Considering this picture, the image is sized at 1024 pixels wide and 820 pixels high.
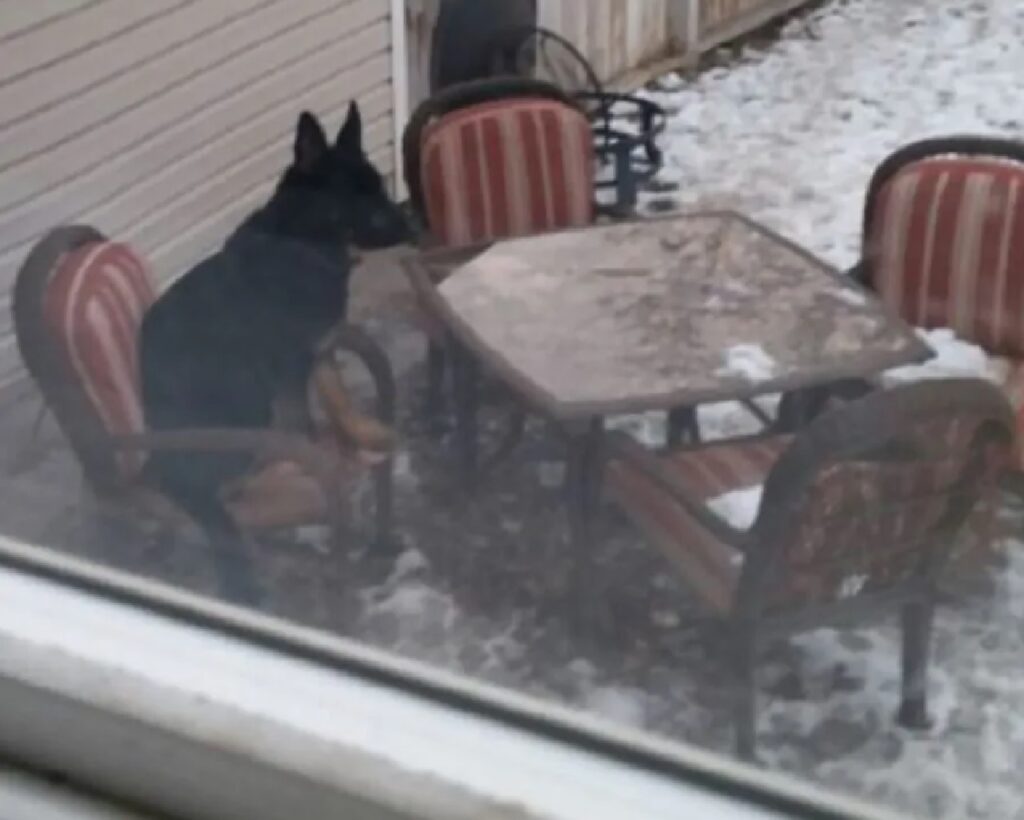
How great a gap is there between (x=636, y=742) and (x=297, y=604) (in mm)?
304

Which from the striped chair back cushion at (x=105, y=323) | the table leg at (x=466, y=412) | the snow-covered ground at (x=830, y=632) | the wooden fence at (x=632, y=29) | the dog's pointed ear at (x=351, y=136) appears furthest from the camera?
the wooden fence at (x=632, y=29)

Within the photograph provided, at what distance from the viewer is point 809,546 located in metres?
1.57

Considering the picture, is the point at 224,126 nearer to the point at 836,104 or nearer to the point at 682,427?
the point at 836,104

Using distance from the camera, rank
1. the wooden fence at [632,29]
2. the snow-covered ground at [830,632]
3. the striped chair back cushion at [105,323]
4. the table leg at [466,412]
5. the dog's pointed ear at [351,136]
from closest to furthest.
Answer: the snow-covered ground at [830,632], the striped chair back cushion at [105,323], the table leg at [466,412], the dog's pointed ear at [351,136], the wooden fence at [632,29]

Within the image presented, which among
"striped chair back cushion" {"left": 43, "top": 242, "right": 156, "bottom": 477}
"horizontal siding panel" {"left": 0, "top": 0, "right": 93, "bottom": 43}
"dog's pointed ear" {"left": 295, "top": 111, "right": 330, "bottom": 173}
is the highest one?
"horizontal siding panel" {"left": 0, "top": 0, "right": 93, "bottom": 43}

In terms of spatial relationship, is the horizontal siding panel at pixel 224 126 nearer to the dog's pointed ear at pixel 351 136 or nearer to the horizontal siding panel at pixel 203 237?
the horizontal siding panel at pixel 203 237

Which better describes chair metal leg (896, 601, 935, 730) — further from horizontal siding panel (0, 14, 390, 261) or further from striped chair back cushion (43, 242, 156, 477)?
horizontal siding panel (0, 14, 390, 261)

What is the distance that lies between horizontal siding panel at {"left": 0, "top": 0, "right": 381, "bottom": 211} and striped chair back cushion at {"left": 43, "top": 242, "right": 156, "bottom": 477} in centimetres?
18

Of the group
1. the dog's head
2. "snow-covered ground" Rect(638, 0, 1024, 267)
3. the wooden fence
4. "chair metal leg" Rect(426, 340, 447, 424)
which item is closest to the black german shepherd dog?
the dog's head

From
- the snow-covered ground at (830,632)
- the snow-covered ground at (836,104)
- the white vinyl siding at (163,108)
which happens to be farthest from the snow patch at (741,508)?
the white vinyl siding at (163,108)

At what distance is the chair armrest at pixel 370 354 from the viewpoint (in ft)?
6.41

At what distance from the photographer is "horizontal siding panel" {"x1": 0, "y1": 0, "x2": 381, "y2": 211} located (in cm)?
217

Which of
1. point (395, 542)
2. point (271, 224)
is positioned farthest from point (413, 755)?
point (271, 224)

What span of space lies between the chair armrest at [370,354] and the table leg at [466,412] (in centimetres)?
7
